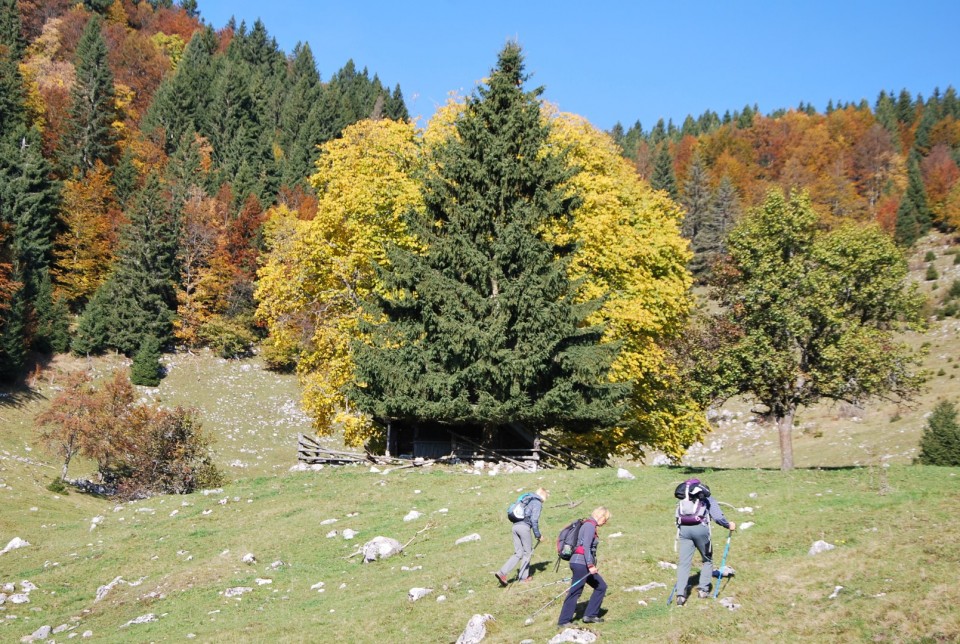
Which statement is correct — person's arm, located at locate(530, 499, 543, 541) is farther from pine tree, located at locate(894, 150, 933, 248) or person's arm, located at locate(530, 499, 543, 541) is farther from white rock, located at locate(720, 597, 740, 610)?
pine tree, located at locate(894, 150, 933, 248)

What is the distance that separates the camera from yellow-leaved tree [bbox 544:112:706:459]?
3291cm

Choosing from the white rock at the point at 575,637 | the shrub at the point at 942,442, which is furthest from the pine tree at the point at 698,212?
the white rock at the point at 575,637

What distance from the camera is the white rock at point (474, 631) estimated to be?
13.0 m

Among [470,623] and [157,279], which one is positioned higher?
[157,279]

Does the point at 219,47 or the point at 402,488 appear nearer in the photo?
the point at 402,488

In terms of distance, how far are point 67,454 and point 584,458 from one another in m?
29.6

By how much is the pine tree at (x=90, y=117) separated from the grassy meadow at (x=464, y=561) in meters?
76.2

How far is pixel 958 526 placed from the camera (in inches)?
580

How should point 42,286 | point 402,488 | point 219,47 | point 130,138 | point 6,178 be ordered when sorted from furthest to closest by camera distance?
1. point 219,47
2. point 130,138
3. point 6,178
4. point 42,286
5. point 402,488

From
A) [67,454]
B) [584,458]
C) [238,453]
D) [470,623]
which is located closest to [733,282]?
[584,458]

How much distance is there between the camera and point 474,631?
13.1 m

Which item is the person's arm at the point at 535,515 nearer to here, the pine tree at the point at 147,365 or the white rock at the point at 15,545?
the white rock at the point at 15,545

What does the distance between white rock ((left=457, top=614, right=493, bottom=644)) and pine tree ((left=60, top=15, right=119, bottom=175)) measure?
92.5 m

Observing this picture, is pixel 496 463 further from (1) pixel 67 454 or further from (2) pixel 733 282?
(1) pixel 67 454
